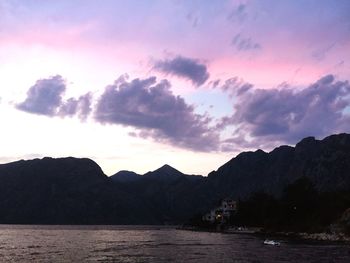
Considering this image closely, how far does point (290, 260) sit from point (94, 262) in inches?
1225

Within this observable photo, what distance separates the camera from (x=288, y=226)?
631 feet

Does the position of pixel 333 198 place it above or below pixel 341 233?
above

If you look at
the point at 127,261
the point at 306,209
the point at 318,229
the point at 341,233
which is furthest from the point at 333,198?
the point at 127,261

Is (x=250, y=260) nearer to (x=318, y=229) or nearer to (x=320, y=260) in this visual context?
(x=320, y=260)

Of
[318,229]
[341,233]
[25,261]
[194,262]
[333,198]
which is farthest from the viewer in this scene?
[333,198]

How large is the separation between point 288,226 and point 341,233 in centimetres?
5185

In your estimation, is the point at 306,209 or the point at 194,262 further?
the point at 306,209

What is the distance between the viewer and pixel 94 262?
249 ft

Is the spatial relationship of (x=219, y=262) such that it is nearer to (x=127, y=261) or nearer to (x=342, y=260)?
(x=127, y=261)

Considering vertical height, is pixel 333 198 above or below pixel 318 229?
Result: above

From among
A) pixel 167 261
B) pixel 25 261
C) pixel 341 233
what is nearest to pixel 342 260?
pixel 167 261

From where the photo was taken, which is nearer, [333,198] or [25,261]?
[25,261]

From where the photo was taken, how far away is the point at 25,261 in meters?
80.9

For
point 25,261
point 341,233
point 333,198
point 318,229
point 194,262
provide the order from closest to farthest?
point 194,262 → point 25,261 → point 341,233 → point 318,229 → point 333,198
